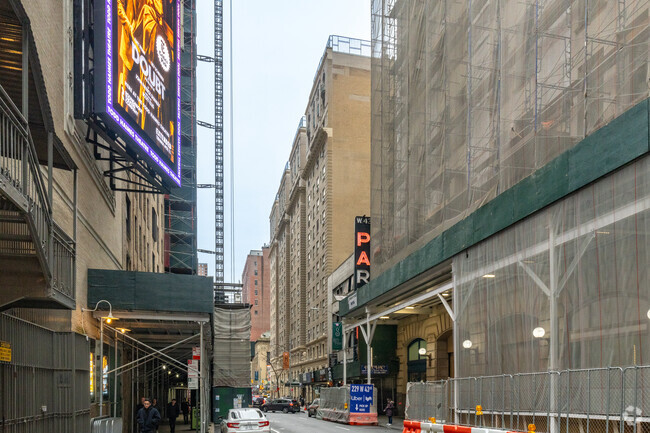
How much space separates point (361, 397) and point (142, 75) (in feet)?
77.9

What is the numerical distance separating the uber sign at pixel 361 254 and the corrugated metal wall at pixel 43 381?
36.7 m

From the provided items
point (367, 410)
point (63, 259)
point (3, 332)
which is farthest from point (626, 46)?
point (367, 410)

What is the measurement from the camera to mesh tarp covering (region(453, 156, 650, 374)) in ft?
46.5

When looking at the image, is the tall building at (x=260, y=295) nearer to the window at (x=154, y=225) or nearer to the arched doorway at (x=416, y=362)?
the arched doorway at (x=416, y=362)

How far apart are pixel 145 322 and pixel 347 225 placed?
5565cm

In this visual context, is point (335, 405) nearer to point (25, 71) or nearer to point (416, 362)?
point (416, 362)

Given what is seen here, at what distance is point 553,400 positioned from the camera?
14.2 metres

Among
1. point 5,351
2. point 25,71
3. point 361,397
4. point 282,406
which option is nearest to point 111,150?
point 5,351

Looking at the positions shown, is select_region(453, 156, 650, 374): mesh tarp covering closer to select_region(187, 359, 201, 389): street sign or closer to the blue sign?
select_region(187, 359, 201, 389): street sign

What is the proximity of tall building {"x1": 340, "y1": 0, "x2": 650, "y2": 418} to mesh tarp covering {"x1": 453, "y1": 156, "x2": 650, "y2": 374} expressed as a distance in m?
0.04

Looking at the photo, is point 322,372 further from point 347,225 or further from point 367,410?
point 367,410

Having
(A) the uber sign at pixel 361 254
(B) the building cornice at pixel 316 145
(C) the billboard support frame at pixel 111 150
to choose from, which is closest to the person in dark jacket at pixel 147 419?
(C) the billboard support frame at pixel 111 150

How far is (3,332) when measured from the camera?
10445 mm

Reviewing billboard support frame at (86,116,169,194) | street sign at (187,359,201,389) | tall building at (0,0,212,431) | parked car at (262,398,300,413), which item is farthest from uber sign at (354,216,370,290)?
billboard support frame at (86,116,169,194)
